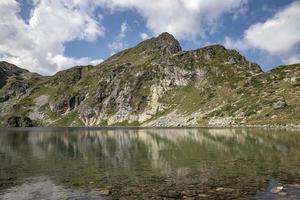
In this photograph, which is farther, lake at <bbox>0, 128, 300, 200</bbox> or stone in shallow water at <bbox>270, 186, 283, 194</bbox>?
lake at <bbox>0, 128, 300, 200</bbox>

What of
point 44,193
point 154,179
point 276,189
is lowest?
point 44,193

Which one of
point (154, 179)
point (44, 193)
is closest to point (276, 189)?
point (154, 179)

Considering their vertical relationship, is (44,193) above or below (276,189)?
below

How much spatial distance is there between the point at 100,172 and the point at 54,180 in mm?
7504

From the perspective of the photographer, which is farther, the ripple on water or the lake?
the lake

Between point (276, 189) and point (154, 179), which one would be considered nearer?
point (276, 189)

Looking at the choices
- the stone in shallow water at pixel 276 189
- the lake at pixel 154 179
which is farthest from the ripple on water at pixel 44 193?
the stone in shallow water at pixel 276 189

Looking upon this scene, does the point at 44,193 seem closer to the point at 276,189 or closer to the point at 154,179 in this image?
the point at 154,179

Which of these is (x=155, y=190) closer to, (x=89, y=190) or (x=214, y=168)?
(x=89, y=190)

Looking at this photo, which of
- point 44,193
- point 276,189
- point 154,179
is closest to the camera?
point 276,189

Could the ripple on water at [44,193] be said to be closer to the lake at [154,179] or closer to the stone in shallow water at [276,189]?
the lake at [154,179]

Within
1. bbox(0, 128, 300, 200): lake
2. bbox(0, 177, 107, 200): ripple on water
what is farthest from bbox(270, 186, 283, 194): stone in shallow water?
bbox(0, 177, 107, 200): ripple on water

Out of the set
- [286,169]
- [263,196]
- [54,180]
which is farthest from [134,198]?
[286,169]

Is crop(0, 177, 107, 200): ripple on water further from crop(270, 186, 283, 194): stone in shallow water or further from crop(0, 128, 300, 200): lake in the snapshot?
crop(270, 186, 283, 194): stone in shallow water
